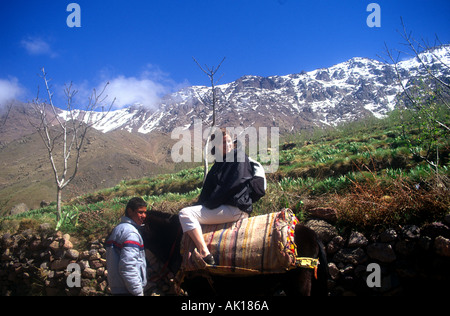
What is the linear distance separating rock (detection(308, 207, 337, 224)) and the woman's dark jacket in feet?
5.38

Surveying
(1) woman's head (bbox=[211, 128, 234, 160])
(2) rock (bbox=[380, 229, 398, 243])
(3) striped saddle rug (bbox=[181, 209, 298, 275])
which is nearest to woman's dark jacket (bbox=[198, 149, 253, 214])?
(1) woman's head (bbox=[211, 128, 234, 160])

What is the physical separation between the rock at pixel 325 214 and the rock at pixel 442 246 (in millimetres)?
1296

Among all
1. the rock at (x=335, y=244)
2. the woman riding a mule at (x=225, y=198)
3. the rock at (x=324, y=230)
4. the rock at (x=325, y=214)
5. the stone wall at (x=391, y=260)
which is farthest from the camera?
the rock at (x=325, y=214)

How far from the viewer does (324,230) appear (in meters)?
4.06

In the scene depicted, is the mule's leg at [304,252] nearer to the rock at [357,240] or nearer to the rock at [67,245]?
the rock at [357,240]

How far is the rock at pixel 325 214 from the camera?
417 cm

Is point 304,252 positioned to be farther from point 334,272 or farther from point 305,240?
point 334,272

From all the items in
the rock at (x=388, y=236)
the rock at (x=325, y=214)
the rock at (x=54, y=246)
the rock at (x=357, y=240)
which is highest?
the rock at (x=325, y=214)

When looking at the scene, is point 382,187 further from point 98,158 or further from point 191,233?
point 98,158

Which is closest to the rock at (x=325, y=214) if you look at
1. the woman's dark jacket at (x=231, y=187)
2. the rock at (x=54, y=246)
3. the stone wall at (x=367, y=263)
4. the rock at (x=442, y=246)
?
the stone wall at (x=367, y=263)

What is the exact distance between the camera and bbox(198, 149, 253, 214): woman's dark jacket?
3145 mm

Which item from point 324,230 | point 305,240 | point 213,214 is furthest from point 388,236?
point 213,214
